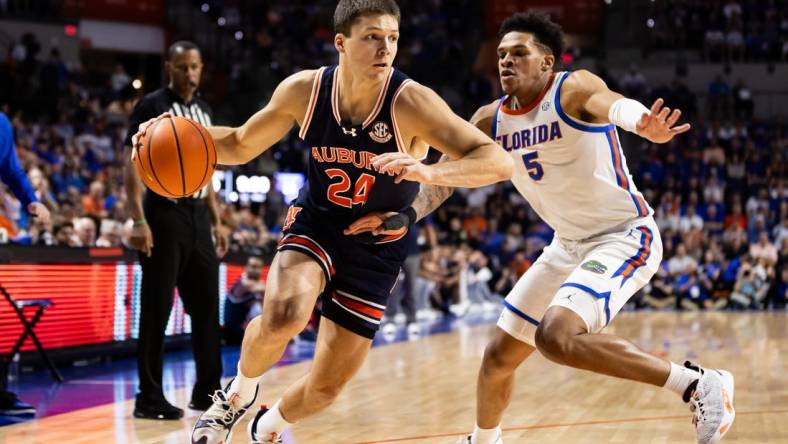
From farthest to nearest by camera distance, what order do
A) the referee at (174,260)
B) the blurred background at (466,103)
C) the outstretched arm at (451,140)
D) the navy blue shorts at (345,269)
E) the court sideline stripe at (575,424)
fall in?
the blurred background at (466,103), the referee at (174,260), the court sideline stripe at (575,424), the navy blue shorts at (345,269), the outstretched arm at (451,140)

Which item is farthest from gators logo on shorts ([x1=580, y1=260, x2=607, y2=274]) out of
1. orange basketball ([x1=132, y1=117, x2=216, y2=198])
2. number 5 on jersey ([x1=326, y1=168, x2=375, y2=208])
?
orange basketball ([x1=132, y1=117, x2=216, y2=198])

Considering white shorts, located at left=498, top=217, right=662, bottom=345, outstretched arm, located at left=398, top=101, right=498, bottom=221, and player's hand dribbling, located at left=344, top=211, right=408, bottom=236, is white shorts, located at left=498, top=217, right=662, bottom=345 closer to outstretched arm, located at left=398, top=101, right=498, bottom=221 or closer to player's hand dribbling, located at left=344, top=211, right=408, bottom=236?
outstretched arm, located at left=398, top=101, right=498, bottom=221

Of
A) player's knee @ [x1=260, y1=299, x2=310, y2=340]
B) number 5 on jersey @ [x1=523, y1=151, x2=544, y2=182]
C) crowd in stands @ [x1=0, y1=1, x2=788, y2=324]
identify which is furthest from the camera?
crowd in stands @ [x1=0, y1=1, x2=788, y2=324]

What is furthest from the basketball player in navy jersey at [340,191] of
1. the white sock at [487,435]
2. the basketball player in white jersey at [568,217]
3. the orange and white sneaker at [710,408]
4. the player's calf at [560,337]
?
the orange and white sneaker at [710,408]

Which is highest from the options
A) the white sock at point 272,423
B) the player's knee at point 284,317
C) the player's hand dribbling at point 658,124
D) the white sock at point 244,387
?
the player's hand dribbling at point 658,124

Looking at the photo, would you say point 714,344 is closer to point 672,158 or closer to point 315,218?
point 315,218

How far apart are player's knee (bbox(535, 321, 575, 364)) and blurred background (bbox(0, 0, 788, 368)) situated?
7.23 metres

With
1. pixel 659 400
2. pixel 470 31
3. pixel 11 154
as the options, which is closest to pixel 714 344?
pixel 659 400

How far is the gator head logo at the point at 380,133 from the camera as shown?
14.3 ft

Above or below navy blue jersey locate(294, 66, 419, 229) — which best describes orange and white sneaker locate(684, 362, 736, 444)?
below

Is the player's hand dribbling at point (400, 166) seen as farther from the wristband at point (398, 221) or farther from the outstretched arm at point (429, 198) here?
the outstretched arm at point (429, 198)

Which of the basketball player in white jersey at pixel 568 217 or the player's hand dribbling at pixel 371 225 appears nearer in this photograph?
the player's hand dribbling at pixel 371 225

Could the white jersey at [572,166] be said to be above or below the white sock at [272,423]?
above

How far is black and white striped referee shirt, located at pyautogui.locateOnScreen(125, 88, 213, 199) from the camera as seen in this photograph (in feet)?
20.5
